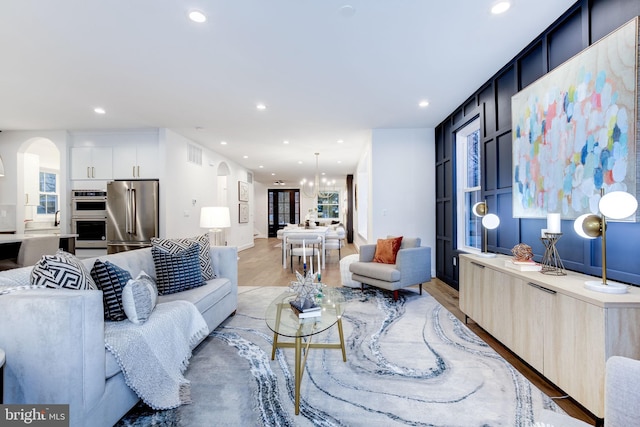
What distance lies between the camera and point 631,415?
91 cm

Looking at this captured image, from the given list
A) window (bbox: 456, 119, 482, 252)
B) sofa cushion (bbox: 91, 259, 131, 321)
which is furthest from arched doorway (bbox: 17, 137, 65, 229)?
window (bbox: 456, 119, 482, 252)

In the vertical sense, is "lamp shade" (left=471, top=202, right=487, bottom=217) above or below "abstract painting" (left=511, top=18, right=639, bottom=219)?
below

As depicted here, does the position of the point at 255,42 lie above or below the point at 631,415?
above

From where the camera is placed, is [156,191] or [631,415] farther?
[156,191]

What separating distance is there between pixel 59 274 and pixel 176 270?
1042mm

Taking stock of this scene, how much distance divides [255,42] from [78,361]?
2.58m

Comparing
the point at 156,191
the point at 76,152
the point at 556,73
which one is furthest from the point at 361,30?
the point at 76,152

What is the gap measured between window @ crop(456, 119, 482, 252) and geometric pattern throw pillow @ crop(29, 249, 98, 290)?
434cm

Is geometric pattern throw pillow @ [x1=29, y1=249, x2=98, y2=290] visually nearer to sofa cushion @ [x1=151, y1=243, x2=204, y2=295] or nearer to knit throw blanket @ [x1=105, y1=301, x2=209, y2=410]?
knit throw blanket @ [x1=105, y1=301, x2=209, y2=410]

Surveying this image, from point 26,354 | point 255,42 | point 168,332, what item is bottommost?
point 168,332

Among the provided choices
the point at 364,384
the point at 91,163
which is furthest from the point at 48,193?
the point at 364,384

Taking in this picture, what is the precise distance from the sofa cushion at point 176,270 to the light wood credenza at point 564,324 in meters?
2.65

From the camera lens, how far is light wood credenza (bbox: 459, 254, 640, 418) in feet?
4.79

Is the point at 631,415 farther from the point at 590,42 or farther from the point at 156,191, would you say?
the point at 156,191
